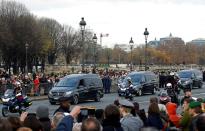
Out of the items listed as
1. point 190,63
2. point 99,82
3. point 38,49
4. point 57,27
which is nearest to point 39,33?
point 38,49

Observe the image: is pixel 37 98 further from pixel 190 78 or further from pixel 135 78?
pixel 190 78

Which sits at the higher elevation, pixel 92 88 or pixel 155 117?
pixel 155 117

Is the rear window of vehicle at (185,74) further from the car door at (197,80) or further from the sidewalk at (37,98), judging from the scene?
the sidewalk at (37,98)

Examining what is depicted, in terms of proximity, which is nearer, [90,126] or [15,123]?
[90,126]

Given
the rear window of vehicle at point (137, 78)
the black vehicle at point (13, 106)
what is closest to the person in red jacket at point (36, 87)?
the rear window of vehicle at point (137, 78)

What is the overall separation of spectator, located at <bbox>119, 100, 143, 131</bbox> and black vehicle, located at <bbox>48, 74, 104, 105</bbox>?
77.4 ft

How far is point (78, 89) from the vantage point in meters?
33.5

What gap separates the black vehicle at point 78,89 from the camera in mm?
33000

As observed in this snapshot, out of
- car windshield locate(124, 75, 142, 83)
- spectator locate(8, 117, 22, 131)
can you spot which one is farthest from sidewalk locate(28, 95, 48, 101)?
spectator locate(8, 117, 22, 131)

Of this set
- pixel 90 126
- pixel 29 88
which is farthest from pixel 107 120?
pixel 29 88

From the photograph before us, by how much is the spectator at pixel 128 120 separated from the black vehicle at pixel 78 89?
23583mm

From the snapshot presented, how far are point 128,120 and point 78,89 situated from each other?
24.9 meters

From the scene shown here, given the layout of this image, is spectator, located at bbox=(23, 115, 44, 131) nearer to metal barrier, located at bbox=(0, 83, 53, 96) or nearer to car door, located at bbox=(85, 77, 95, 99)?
car door, located at bbox=(85, 77, 95, 99)

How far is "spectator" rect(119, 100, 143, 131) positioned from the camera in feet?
28.2
